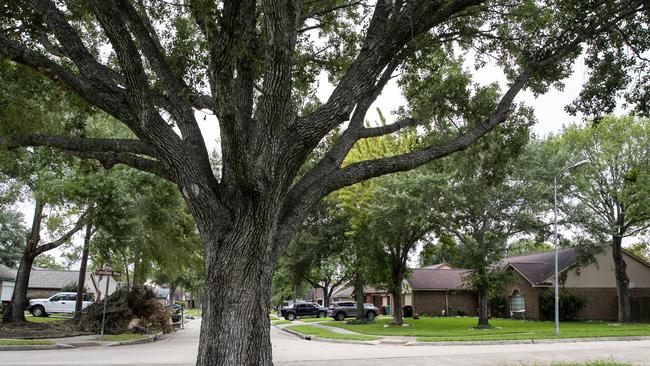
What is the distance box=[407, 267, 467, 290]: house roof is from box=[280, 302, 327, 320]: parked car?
9.37 metres

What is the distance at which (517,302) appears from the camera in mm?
42094

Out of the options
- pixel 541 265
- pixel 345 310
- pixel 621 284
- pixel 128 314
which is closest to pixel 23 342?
pixel 128 314

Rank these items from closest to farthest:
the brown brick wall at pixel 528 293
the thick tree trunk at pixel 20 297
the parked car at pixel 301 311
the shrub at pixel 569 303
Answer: the thick tree trunk at pixel 20 297
the shrub at pixel 569 303
the brown brick wall at pixel 528 293
the parked car at pixel 301 311

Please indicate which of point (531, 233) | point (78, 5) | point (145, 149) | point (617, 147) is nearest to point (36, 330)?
point (78, 5)

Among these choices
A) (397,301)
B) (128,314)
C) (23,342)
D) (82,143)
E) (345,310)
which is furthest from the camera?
(345,310)

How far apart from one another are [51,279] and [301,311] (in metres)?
31.8

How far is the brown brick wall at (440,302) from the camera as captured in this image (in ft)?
156

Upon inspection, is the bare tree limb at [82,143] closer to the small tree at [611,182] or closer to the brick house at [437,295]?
the small tree at [611,182]

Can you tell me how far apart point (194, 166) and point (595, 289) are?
132 feet

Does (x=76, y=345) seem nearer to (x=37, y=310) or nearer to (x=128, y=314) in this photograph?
(x=128, y=314)

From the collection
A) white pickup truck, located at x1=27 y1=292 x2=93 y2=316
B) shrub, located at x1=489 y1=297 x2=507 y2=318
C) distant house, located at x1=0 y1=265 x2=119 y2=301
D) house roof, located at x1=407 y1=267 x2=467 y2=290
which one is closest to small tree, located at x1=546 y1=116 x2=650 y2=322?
shrub, located at x1=489 y1=297 x2=507 y2=318

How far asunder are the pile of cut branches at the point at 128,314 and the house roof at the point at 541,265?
2776 centimetres

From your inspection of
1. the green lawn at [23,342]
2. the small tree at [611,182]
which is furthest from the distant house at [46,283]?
the small tree at [611,182]

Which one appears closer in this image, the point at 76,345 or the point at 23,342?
the point at 23,342
